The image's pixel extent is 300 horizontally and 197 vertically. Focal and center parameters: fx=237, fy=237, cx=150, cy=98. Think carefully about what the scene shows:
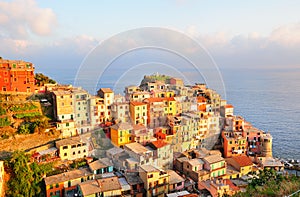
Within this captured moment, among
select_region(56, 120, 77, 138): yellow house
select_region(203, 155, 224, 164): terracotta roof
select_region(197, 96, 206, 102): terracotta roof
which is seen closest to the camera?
select_region(203, 155, 224, 164): terracotta roof

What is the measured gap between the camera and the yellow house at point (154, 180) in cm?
853

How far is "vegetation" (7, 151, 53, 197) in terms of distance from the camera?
25.9 ft

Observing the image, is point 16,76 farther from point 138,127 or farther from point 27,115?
point 138,127

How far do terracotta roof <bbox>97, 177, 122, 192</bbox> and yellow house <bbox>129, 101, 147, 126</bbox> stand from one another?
3930 mm

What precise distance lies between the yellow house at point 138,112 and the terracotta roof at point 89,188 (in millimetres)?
4223

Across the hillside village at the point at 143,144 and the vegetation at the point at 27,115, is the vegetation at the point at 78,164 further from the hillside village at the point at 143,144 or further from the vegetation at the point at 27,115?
the vegetation at the point at 27,115

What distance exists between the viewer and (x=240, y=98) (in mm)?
33281

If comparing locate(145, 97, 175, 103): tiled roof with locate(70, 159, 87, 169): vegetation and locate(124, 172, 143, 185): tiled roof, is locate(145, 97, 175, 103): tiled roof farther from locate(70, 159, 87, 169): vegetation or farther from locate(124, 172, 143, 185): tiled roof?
locate(70, 159, 87, 169): vegetation

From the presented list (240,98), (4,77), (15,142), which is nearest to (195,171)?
→ (15,142)

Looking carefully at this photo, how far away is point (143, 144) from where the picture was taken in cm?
1078

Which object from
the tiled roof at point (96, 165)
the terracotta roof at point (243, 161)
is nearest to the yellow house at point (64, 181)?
the tiled roof at point (96, 165)

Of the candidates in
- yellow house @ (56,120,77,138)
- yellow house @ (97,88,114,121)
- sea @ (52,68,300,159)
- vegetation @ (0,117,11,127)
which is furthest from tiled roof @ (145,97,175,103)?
vegetation @ (0,117,11,127)

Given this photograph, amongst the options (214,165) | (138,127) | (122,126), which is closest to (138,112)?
(138,127)

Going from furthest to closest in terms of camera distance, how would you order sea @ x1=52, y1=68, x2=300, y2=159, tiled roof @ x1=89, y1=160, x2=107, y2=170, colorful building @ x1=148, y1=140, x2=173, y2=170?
sea @ x1=52, y1=68, x2=300, y2=159 < colorful building @ x1=148, y1=140, x2=173, y2=170 < tiled roof @ x1=89, y1=160, x2=107, y2=170
